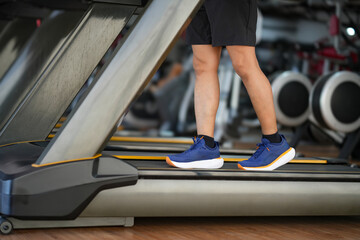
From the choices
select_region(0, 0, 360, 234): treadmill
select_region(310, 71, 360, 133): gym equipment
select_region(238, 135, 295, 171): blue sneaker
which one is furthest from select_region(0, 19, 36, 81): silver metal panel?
select_region(310, 71, 360, 133): gym equipment

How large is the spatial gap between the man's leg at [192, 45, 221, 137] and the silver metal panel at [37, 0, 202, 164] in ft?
0.87

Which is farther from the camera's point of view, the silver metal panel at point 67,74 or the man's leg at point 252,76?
the silver metal panel at point 67,74

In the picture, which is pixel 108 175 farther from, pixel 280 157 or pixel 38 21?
pixel 38 21

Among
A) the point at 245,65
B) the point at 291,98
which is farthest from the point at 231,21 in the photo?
the point at 291,98

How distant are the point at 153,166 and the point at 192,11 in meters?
0.56

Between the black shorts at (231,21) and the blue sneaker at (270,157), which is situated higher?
the black shorts at (231,21)

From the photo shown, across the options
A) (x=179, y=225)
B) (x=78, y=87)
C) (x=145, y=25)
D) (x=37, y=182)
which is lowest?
(x=179, y=225)

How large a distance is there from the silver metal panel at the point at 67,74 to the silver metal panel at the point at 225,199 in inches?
30.8

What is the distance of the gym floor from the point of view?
149cm

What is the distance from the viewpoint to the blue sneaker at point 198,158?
5.71ft

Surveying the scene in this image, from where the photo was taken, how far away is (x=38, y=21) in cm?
339

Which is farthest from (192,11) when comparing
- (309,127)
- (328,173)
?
(309,127)

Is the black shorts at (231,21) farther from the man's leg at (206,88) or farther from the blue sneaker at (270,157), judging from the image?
the blue sneaker at (270,157)

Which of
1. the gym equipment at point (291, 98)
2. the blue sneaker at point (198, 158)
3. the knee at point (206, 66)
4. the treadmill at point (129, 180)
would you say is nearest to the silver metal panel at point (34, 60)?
the treadmill at point (129, 180)
